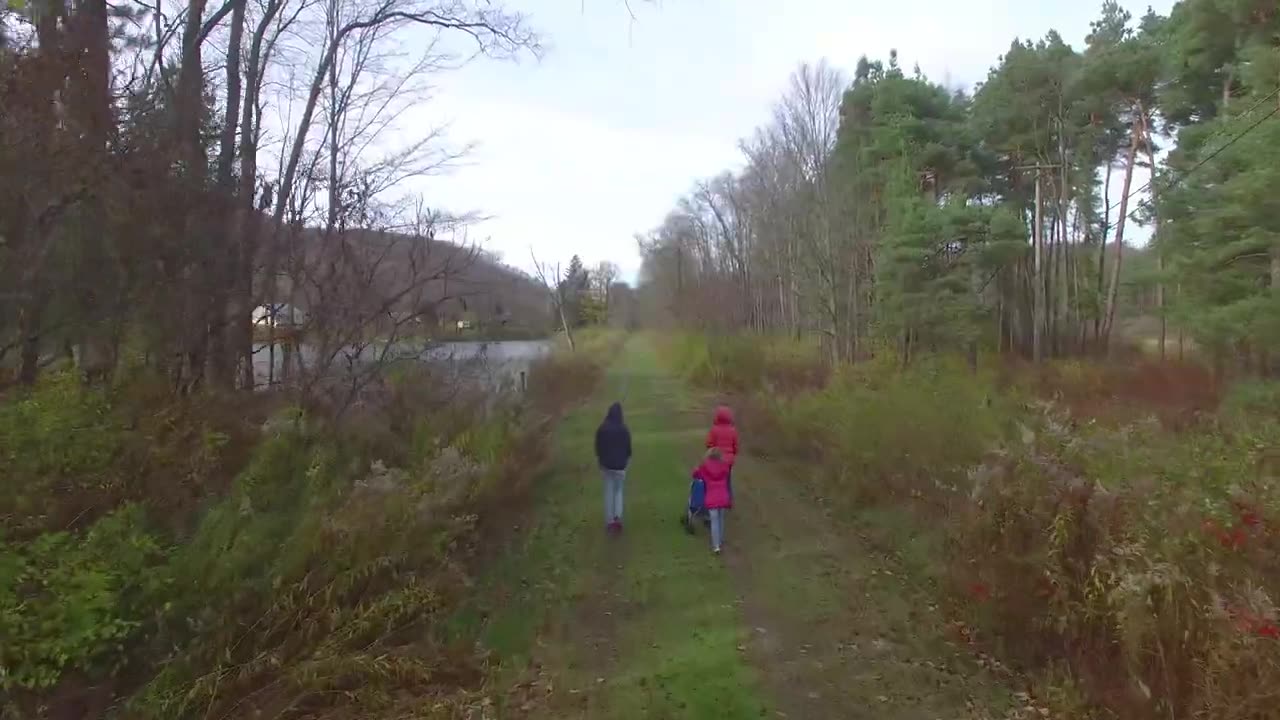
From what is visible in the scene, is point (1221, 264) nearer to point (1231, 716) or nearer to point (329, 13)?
point (1231, 716)

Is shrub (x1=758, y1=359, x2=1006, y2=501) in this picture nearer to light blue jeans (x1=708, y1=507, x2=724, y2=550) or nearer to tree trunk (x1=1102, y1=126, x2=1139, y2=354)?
light blue jeans (x1=708, y1=507, x2=724, y2=550)

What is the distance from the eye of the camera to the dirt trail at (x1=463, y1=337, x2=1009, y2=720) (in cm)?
543

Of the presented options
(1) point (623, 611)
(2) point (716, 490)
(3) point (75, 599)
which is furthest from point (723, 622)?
(3) point (75, 599)

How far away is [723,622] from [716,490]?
7.24 ft

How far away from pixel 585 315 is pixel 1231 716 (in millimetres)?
57100

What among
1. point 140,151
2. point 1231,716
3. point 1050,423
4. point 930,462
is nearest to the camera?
point 1231,716

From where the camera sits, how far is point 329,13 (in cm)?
1280

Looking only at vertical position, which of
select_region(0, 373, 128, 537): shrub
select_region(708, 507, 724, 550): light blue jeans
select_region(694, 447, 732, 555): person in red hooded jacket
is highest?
select_region(0, 373, 128, 537): shrub

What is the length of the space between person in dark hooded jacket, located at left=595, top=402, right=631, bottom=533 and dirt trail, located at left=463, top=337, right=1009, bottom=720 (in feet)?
0.97

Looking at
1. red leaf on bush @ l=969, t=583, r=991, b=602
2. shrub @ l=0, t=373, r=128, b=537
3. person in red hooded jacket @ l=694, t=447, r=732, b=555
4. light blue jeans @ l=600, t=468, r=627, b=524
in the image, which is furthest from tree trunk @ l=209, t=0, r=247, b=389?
red leaf on bush @ l=969, t=583, r=991, b=602

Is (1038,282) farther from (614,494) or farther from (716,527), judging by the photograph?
(716,527)

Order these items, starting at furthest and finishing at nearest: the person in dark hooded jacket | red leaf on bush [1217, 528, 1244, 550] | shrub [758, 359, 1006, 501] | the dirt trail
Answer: the person in dark hooded jacket, shrub [758, 359, 1006, 501], the dirt trail, red leaf on bush [1217, 528, 1244, 550]

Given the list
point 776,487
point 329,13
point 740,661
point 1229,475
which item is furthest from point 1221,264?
point 329,13

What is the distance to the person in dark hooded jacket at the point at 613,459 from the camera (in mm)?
9555
